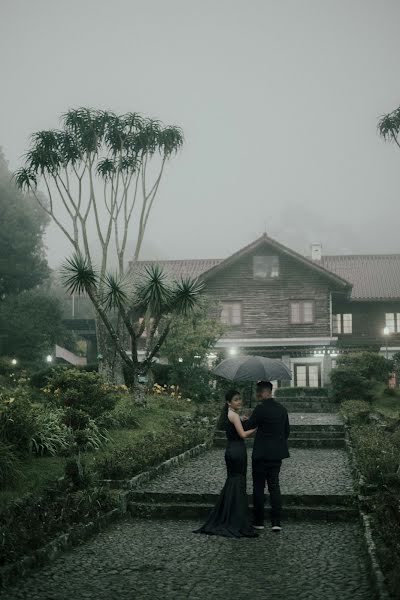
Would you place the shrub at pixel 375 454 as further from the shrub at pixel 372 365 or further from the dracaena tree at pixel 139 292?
the shrub at pixel 372 365

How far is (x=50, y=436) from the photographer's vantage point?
42.5 feet

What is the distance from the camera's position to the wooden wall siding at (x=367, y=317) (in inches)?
1692

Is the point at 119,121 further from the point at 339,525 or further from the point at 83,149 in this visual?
the point at 339,525

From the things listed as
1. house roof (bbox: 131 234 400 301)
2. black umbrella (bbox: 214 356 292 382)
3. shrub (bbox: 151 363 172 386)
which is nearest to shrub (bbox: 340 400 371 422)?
black umbrella (bbox: 214 356 292 382)

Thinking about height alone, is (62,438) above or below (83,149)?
below

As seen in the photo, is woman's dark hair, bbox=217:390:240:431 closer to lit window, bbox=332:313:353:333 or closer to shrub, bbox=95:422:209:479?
shrub, bbox=95:422:209:479

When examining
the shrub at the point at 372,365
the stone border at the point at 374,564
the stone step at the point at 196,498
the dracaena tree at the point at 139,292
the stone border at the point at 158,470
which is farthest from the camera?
the shrub at the point at 372,365

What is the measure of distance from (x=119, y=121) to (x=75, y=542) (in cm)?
2470

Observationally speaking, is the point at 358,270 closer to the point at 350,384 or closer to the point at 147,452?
the point at 350,384

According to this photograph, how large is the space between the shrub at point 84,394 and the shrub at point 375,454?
6.15 metres

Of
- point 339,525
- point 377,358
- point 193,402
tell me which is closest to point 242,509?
point 339,525

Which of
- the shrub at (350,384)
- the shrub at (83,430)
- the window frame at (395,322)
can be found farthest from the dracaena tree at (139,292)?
the window frame at (395,322)

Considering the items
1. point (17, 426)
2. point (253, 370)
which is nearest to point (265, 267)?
point (253, 370)

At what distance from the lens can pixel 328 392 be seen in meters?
31.1
